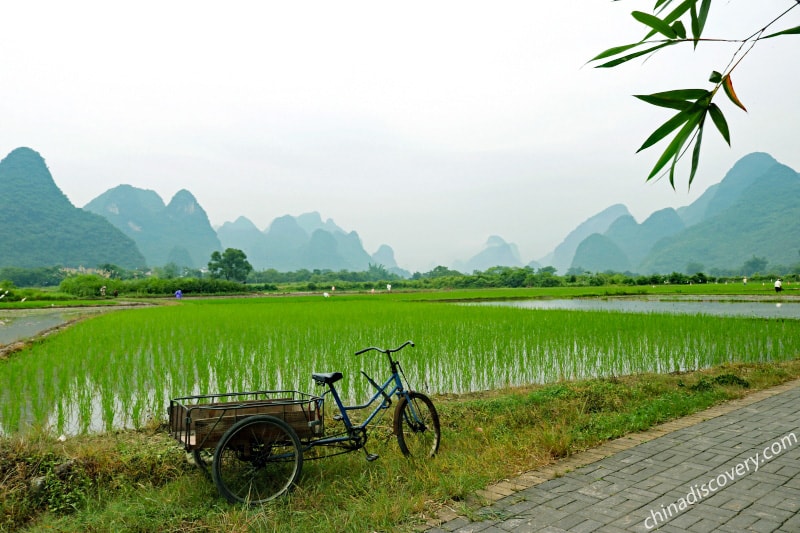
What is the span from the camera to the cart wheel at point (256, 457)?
2.81m

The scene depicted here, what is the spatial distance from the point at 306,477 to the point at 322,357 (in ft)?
14.5

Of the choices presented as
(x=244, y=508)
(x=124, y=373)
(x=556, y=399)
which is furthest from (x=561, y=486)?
(x=124, y=373)

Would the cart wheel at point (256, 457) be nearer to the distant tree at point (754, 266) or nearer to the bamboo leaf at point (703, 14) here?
the bamboo leaf at point (703, 14)

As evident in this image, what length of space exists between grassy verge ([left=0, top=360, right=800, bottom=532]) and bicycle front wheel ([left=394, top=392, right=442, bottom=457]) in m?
0.11

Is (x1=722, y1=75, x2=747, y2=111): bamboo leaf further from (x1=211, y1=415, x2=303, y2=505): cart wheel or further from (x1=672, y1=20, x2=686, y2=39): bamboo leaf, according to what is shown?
(x1=211, y1=415, x2=303, y2=505): cart wheel

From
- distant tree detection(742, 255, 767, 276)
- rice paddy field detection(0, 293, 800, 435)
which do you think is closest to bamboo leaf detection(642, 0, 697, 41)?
rice paddy field detection(0, 293, 800, 435)

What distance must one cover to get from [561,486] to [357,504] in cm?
120

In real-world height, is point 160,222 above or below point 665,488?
above

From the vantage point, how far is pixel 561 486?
2955 millimetres

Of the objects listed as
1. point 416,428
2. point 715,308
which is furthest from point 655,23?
point 715,308

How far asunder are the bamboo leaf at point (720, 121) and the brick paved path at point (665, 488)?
1.83m

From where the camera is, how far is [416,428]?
368 cm

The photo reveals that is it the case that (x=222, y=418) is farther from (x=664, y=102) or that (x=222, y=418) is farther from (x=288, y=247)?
(x=288, y=247)

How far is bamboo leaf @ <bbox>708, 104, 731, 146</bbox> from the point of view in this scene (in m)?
1.53
